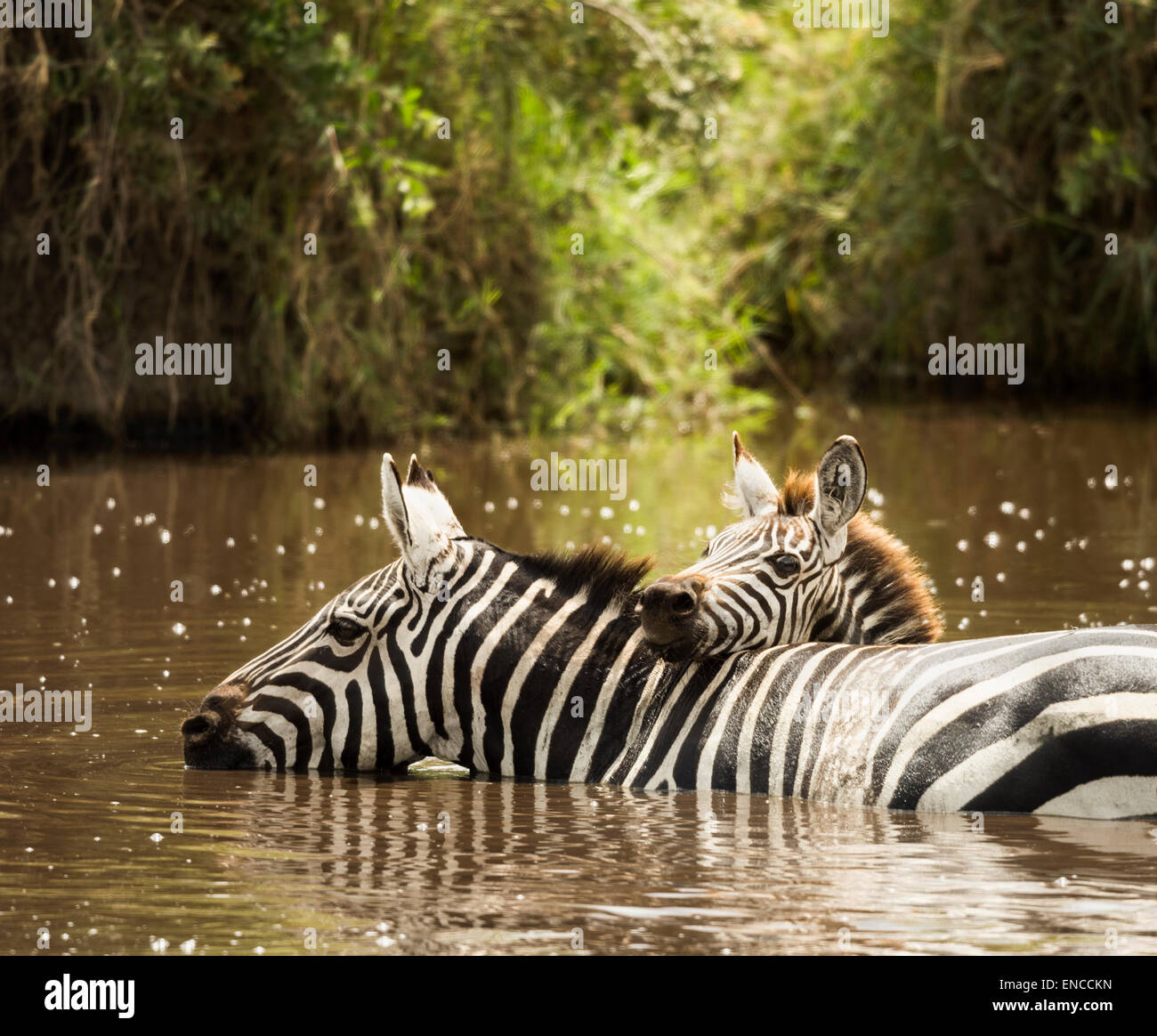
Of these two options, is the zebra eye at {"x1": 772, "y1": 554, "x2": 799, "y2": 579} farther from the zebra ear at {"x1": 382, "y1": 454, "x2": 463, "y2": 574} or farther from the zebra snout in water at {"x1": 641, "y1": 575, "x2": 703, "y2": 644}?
the zebra ear at {"x1": 382, "y1": 454, "x2": 463, "y2": 574}

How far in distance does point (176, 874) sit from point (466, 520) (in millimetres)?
8496

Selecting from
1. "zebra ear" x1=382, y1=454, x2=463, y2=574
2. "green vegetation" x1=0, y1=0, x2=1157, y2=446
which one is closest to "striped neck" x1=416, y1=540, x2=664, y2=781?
"zebra ear" x1=382, y1=454, x2=463, y2=574

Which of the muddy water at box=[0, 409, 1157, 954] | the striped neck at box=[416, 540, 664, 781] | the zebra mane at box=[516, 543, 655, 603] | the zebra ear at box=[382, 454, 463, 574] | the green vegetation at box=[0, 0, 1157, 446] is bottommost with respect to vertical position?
the muddy water at box=[0, 409, 1157, 954]

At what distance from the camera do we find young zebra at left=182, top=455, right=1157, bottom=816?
6238 mm

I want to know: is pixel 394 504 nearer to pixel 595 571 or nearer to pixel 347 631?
pixel 347 631

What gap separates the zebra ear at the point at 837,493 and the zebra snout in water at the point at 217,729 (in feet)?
7.28

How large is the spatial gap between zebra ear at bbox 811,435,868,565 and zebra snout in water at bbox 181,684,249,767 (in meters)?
2.22

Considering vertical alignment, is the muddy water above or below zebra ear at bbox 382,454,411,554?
below

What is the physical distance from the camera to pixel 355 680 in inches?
276

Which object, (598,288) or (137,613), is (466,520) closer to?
(137,613)

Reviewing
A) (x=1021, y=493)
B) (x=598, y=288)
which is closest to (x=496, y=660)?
(x=1021, y=493)

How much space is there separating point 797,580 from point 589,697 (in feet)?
2.82

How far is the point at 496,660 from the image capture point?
6.95 metres

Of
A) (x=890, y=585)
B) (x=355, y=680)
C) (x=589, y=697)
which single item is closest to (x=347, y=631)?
(x=355, y=680)
